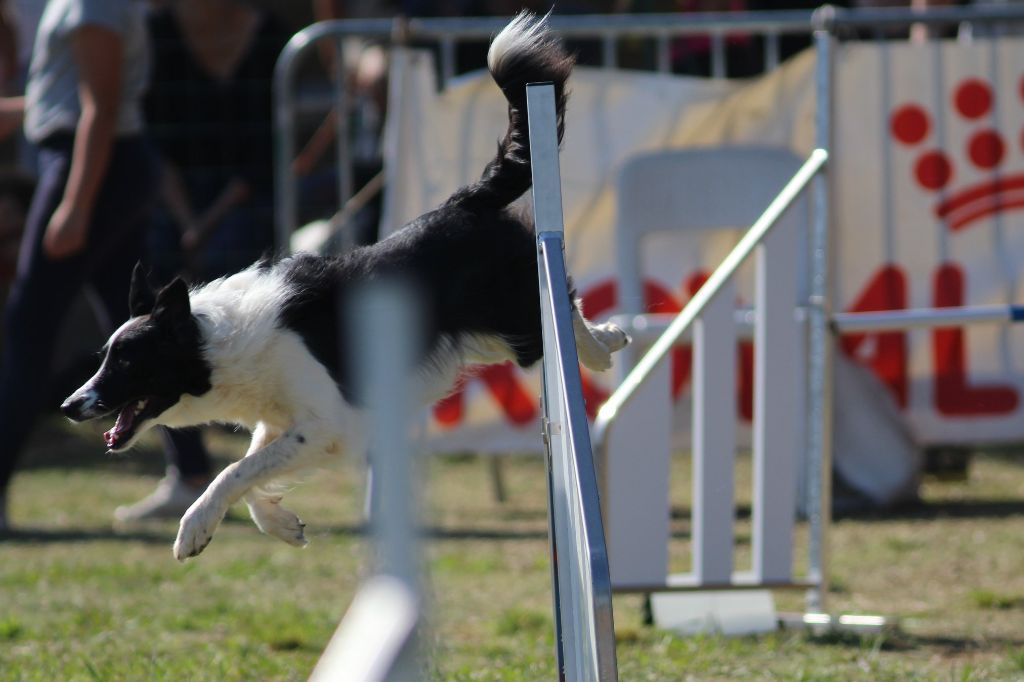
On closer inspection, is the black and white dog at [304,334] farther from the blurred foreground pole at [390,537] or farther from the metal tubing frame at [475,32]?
the metal tubing frame at [475,32]

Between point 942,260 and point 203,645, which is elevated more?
point 942,260

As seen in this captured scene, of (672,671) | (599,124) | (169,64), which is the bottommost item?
(672,671)

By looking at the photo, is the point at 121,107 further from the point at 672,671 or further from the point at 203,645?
the point at 672,671

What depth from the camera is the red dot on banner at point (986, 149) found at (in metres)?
5.77

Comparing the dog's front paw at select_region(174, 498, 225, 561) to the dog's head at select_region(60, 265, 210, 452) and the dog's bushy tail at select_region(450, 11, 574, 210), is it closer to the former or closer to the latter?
the dog's head at select_region(60, 265, 210, 452)

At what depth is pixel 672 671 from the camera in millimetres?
3586

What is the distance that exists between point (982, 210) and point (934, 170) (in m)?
0.26

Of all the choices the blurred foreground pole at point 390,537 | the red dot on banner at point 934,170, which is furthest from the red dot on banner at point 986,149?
the blurred foreground pole at point 390,537

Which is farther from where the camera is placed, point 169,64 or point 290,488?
point 169,64

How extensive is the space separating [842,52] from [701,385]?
2.34 meters

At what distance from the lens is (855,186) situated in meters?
5.84

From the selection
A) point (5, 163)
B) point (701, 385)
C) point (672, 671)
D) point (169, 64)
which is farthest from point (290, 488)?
point (5, 163)

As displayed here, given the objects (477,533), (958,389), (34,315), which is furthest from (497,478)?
(34,315)

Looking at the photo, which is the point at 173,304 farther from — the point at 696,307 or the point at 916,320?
the point at 916,320
